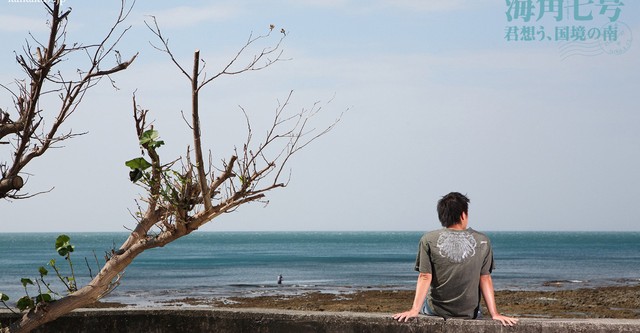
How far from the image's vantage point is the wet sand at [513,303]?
22.8 meters

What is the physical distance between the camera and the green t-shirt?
204 inches

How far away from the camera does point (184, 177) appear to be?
5527 mm

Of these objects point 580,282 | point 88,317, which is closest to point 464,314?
point 88,317

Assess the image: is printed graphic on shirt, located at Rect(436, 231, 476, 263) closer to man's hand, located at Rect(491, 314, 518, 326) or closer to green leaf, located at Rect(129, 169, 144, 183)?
man's hand, located at Rect(491, 314, 518, 326)

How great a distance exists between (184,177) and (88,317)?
1.46 m

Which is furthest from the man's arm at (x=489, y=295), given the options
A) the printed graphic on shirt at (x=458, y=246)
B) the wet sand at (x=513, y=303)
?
the wet sand at (x=513, y=303)

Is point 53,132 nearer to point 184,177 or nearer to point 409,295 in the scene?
point 184,177

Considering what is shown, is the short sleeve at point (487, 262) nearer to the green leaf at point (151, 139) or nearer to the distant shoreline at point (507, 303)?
the green leaf at point (151, 139)

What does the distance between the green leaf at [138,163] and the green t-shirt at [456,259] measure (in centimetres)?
186

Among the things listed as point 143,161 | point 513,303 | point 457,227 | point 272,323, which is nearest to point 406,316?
point 457,227

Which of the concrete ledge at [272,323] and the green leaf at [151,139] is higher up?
the green leaf at [151,139]

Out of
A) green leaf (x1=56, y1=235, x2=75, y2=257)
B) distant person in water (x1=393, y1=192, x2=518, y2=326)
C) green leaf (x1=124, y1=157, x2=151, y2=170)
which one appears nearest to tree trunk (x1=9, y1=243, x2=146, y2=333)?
green leaf (x1=56, y1=235, x2=75, y2=257)

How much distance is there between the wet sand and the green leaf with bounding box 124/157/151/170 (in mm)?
17188

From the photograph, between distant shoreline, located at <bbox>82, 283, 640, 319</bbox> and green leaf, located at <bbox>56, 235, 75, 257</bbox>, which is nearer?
green leaf, located at <bbox>56, 235, 75, 257</bbox>
